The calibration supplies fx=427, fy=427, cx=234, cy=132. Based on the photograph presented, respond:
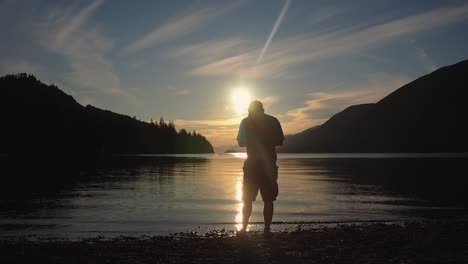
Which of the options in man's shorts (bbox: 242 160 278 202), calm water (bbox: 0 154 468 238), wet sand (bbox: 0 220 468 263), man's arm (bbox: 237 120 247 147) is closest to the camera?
wet sand (bbox: 0 220 468 263)

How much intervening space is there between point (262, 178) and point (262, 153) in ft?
2.37

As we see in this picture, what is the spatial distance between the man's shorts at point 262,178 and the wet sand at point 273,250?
1.26m

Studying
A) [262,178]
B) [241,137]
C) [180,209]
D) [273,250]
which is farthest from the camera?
[180,209]

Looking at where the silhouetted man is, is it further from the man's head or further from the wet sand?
the wet sand

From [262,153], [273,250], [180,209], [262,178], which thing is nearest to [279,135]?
[262,153]

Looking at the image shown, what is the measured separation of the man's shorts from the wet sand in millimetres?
1256

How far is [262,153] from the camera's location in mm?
12398

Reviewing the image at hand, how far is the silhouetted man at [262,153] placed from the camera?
12336mm

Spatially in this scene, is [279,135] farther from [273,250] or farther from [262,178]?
[273,250]

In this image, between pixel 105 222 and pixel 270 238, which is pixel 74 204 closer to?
pixel 105 222

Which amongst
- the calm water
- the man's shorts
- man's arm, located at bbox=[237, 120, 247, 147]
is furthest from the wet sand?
the calm water

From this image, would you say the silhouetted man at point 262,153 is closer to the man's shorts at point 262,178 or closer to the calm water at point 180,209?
the man's shorts at point 262,178

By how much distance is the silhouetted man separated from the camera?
12.3 metres

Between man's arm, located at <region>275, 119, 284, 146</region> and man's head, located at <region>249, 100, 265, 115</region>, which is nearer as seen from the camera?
man's arm, located at <region>275, 119, 284, 146</region>
